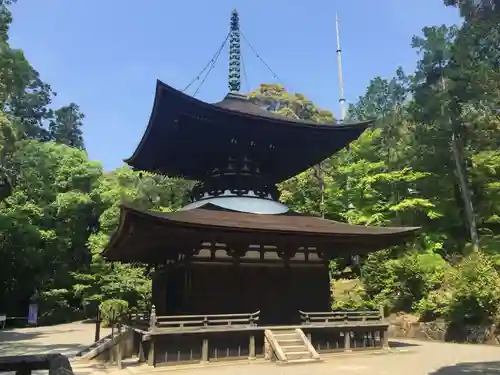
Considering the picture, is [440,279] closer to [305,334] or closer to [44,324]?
[305,334]

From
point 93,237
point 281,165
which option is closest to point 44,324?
point 93,237

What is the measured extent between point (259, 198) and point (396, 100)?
107 ft

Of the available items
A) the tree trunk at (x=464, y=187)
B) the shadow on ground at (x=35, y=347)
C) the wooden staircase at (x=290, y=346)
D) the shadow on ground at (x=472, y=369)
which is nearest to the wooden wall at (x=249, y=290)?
the wooden staircase at (x=290, y=346)

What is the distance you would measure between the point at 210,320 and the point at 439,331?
42.2 ft

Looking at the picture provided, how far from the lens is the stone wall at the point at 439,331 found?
19281 mm

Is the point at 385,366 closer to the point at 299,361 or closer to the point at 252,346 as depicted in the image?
the point at 299,361

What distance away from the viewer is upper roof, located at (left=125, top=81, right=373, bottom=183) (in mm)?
15320

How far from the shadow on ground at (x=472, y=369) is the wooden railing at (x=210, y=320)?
18.1ft

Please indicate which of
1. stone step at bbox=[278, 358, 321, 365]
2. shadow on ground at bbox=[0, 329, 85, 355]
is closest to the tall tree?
shadow on ground at bbox=[0, 329, 85, 355]

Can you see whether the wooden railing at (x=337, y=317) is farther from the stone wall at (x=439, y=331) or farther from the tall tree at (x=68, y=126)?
the tall tree at (x=68, y=126)

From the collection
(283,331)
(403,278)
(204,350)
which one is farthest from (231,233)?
(403,278)

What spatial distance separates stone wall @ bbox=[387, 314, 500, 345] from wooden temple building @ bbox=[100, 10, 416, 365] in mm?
6012

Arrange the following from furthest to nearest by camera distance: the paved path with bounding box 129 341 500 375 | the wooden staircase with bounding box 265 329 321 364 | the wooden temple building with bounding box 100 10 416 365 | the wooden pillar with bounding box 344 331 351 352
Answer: the wooden pillar with bounding box 344 331 351 352
the wooden temple building with bounding box 100 10 416 365
the wooden staircase with bounding box 265 329 321 364
the paved path with bounding box 129 341 500 375

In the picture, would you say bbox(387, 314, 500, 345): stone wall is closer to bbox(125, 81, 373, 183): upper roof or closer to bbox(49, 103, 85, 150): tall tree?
bbox(125, 81, 373, 183): upper roof
